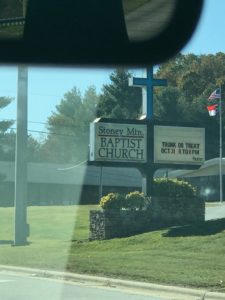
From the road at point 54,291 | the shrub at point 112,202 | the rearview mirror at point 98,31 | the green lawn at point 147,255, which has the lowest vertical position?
the road at point 54,291

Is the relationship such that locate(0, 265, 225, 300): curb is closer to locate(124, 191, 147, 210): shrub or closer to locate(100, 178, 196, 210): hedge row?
locate(100, 178, 196, 210): hedge row

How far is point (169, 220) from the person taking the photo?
81.5 ft

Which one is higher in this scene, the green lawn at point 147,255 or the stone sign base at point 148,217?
the stone sign base at point 148,217

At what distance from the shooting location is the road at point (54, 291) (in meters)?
12.0

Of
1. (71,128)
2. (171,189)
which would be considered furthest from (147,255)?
(71,128)

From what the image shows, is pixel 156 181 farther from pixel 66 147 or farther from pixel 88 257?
pixel 66 147

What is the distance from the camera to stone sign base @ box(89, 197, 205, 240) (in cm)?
2408

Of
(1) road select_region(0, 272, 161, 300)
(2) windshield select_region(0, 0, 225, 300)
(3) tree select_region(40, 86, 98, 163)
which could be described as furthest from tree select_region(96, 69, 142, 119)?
(1) road select_region(0, 272, 161, 300)

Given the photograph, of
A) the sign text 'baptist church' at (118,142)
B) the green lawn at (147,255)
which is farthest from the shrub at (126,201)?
the green lawn at (147,255)

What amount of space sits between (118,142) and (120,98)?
165 ft

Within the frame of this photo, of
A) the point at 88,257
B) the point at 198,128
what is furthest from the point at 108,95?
the point at 88,257

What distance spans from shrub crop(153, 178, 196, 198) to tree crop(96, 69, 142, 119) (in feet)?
152

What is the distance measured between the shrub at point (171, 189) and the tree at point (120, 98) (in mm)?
46467

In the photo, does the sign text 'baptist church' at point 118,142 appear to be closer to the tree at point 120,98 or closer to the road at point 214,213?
the road at point 214,213
